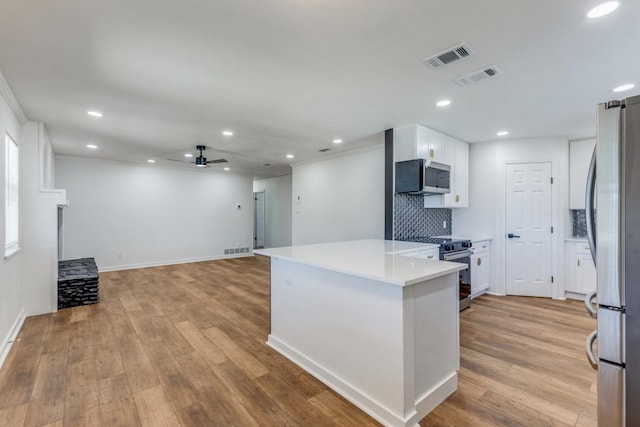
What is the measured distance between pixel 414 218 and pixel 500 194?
1.63 m

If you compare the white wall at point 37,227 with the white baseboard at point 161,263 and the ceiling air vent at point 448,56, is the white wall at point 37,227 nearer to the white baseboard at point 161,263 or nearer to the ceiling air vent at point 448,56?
the white baseboard at point 161,263

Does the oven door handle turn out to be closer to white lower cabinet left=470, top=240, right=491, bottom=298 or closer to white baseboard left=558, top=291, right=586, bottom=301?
white lower cabinet left=470, top=240, right=491, bottom=298

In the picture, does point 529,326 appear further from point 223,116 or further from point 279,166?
point 279,166

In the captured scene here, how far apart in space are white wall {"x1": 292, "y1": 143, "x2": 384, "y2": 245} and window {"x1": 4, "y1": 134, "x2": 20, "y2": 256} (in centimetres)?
462

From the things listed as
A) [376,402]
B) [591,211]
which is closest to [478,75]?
[591,211]

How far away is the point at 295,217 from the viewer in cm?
741

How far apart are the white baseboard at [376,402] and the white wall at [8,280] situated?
2.76 metres

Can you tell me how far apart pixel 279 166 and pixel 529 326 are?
6.05m

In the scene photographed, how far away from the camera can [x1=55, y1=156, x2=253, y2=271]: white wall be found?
6.30 meters

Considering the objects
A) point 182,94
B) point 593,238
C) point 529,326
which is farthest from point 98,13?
point 529,326

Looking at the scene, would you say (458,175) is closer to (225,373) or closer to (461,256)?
(461,256)

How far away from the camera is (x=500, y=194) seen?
16.0ft

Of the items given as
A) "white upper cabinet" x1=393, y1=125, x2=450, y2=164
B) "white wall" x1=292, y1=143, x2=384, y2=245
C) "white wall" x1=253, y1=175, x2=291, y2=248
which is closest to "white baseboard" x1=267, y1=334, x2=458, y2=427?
"white upper cabinet" x1=393, y1=125, x2=450, y2=164

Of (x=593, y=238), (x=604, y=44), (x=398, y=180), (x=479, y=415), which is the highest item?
(x=604, y=44)
